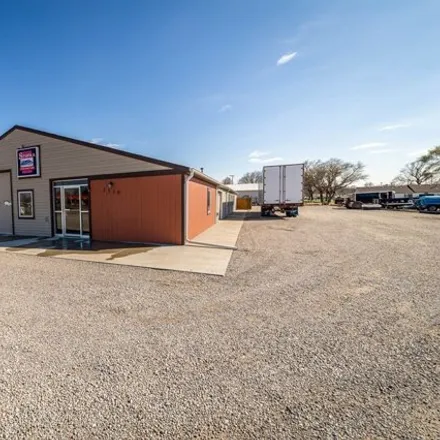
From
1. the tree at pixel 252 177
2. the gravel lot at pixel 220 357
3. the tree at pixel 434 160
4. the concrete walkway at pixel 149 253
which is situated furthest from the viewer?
the tree at pixel 252 177

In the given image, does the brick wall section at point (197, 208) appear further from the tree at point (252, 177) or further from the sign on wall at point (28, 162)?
the tree at point (252, 177)

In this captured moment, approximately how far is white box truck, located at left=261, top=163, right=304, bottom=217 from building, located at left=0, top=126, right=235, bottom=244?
8947 millimetres

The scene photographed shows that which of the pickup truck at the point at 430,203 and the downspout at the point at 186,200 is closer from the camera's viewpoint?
the downspout at the point at 186,200

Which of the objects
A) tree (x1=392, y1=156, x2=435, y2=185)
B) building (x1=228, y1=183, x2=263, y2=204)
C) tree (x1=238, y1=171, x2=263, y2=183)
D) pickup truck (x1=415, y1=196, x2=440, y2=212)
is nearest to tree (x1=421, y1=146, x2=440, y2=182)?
tree (x1=392, y1=156, x2=435, y2=185)

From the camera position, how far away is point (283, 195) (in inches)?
773

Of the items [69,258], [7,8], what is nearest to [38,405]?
[69,258]

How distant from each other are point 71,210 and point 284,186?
49.1 feet

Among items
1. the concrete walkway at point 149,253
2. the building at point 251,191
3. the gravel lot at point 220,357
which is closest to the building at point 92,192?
the concrete walkway at point 149,253

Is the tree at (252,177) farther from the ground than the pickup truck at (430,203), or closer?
farther from the ground

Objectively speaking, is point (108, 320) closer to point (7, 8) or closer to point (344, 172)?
point (7, 8)

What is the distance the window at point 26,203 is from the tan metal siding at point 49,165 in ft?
0.80

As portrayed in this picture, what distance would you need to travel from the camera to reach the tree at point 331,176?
51.8m

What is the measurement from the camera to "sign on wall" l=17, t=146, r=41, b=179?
11016 mm

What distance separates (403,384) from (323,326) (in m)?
1.10
